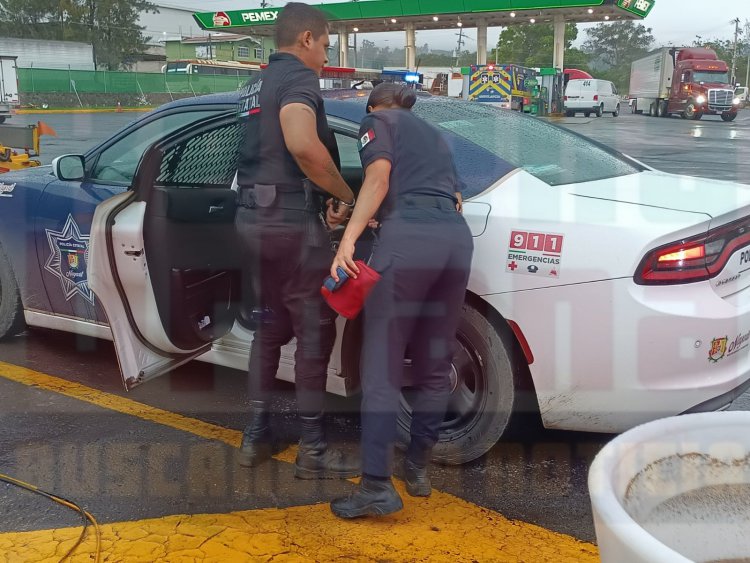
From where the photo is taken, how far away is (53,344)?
4574 millimetres

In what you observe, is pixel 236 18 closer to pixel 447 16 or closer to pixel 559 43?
pixel 447 16

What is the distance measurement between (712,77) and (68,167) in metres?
38.2

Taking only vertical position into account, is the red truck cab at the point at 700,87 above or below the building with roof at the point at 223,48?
below

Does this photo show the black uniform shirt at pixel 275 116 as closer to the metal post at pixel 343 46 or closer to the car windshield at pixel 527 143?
the car windshield at pixel 527 143

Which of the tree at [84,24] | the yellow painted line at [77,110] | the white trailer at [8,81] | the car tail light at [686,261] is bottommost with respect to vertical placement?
the yellow painted line at [77,110]

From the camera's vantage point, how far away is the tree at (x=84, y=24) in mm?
62469

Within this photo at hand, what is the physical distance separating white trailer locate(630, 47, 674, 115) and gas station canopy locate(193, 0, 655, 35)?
2.90 metres

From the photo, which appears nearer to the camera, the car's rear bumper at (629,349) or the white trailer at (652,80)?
the car's rear bumper at (629,349)

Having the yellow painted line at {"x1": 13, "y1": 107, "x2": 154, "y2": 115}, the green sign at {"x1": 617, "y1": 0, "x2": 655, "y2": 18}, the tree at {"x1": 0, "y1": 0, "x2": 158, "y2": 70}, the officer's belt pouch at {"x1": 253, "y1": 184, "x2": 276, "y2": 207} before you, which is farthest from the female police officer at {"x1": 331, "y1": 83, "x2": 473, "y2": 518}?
the tree at {"x1": 0, "y1": 0, "x2": 158, "y2": 70}

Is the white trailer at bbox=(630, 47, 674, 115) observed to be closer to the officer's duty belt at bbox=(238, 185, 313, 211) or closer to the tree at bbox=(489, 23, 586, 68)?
the tree at bbox=(489, 23, 586, 68)

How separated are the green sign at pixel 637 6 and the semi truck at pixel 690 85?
233cm

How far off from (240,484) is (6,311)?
2.22 m

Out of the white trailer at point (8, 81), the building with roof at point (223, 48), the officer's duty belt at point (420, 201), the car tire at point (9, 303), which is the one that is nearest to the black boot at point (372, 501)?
the officer's duty belt at point (420, 201)

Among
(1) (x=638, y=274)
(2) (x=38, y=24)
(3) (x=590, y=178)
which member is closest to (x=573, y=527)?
(1) (x=638, y=274)
